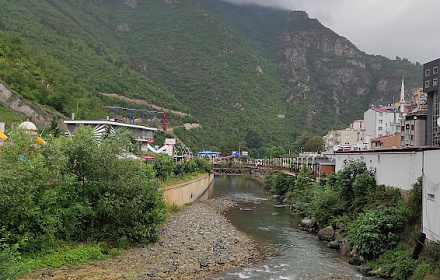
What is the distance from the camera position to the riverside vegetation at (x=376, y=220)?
607 inches

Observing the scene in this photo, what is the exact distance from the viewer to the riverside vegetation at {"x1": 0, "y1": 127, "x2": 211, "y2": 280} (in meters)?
15.3

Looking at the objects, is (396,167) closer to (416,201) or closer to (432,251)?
(416,201)

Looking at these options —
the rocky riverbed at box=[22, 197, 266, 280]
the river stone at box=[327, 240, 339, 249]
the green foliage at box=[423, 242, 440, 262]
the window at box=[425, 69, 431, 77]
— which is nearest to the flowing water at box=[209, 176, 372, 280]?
the river stone at box=[327, 240, 339, 249]

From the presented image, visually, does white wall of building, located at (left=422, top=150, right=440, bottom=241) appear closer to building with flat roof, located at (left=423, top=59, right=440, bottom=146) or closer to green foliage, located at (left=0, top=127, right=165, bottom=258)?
green foliage, located at (left=0, top=127, right=165, bottom=258)

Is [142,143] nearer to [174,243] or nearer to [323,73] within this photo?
[174,243]

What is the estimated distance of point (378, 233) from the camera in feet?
59.9

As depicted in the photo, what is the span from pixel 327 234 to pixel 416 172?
7954mm

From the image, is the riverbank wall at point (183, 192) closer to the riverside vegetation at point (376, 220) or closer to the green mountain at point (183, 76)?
the riverside vegetation at point (376, 220)

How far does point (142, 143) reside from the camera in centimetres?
5650

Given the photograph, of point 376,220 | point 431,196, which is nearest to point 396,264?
point 376,220

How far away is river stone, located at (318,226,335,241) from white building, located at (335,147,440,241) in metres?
4.53

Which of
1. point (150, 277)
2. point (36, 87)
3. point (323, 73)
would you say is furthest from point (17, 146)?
point (323, 73)

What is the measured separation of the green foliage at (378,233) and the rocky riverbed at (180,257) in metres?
5.59

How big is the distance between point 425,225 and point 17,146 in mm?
19000
